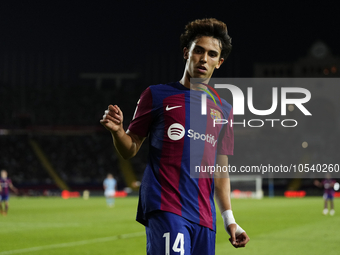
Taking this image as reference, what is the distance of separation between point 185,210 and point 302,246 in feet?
28.8

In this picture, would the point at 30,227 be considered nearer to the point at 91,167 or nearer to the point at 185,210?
the point at 185,210

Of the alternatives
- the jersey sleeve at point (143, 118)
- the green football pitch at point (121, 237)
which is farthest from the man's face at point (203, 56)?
the green football pitch at point (121, 237)

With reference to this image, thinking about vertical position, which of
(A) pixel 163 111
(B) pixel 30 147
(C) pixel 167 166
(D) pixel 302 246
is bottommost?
(B) pixel 30 147

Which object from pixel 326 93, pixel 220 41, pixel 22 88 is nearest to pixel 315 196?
pixel 326 93

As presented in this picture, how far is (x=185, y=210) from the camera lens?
10.9ft

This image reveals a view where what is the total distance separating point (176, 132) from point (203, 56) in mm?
570

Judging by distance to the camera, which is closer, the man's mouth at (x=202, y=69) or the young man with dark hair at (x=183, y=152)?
the young man with dark hair at (x=183, y=152)

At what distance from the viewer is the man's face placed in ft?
11.5

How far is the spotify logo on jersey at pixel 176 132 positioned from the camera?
341 centimetres

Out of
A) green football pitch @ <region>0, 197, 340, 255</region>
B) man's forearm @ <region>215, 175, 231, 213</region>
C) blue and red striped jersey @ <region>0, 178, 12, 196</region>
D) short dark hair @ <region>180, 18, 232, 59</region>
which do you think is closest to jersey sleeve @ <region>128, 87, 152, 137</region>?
short dark hair @ <region>180, 18, 232, 59</region>

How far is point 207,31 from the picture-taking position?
357 centimetres

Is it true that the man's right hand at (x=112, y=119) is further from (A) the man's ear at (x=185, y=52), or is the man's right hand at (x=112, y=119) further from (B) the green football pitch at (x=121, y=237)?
(B) the green football pitch at (x=121, y=237)

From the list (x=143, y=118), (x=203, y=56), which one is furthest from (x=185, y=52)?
(x=143, y=118)

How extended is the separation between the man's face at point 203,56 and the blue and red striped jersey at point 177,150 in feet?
0.57
